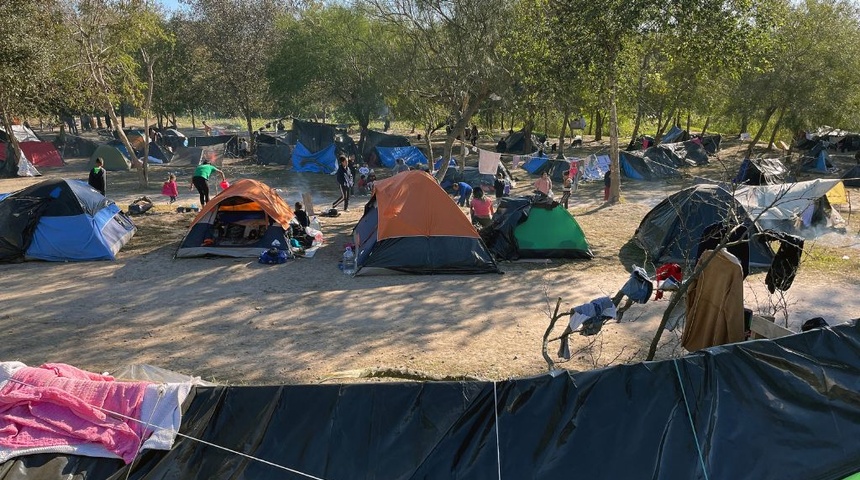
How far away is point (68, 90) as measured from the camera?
2044 cm

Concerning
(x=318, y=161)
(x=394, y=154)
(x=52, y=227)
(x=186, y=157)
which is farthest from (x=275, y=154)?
(x=52, y=227)

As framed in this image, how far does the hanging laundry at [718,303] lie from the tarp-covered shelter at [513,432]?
5.82 ft

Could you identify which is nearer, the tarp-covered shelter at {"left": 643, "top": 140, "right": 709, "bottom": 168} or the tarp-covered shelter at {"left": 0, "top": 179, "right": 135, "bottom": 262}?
the tarp-covered shelter at {"left": 0, "top": 179, "right": 135, "bottom": 262}

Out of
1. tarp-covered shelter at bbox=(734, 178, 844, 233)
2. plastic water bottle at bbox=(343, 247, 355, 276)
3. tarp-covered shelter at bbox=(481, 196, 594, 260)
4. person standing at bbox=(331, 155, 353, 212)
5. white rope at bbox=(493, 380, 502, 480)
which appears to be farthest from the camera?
person standing at bbox=(331, 155, 353, 212)

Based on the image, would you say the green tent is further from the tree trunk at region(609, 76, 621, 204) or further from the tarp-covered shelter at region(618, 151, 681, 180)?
the tarp-covered shelter at region(618, 151, 681, 180)

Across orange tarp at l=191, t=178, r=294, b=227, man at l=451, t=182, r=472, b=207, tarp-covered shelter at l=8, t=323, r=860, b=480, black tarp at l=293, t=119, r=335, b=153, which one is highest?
black tarp at l=293, t=119, r=335, b=153

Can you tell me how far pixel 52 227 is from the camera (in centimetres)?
1138

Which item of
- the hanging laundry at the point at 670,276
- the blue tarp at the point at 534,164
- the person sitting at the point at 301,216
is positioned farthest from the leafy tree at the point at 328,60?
the hanging laundry at the point at 670,276

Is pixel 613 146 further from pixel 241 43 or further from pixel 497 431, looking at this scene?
pixel 241 43

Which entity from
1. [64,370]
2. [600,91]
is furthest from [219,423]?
[600,91]

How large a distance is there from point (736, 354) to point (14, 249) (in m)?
11.5

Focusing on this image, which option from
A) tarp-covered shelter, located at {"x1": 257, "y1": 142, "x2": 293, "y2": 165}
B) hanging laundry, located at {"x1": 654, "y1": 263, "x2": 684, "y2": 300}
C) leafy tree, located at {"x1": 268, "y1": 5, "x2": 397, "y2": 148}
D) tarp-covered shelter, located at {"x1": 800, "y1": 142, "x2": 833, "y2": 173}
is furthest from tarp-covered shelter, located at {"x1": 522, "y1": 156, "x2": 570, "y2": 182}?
hanging laundry, located at {"x1": 654, "y1": 263, "x2": 684, "y2": 300}

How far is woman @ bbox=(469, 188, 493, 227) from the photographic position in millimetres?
12310

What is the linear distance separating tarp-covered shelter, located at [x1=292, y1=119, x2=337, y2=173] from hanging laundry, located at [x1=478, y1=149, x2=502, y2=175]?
7.09 m
